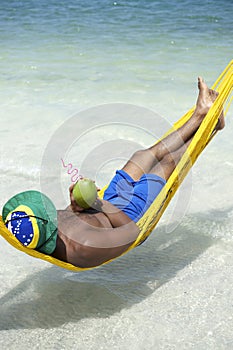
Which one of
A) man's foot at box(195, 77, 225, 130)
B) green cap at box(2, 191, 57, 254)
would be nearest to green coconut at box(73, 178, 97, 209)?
green cap at box(2, 191, 57, 254)

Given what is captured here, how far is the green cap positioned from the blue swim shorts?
439 millimetres

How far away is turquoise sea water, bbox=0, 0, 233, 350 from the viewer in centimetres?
219

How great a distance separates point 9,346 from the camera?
208 cm

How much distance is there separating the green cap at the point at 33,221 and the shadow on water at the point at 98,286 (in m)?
0.37

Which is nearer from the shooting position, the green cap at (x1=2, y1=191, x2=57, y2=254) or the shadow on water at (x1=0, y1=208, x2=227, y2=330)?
the green cap at (x1=2, y1=191, x2=57, y2=254)

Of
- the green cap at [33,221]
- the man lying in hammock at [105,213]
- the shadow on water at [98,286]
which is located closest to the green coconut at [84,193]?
the man lying in hammock at [105,213]

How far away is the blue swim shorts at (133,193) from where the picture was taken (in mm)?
2381

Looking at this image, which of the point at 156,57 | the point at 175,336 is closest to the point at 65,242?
the point at 175,336

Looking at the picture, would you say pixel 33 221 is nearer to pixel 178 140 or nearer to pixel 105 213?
pixel 105 213

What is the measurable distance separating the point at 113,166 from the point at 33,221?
1802 mm

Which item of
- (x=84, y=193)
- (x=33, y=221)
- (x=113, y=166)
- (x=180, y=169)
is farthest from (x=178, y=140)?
(x=113, y=166)

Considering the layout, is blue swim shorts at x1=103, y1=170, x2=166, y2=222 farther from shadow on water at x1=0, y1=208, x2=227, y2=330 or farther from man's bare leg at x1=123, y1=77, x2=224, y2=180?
shadow on water at x1=0, y1=208, x2=227, y2=330

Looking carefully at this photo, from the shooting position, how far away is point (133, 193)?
2.44m

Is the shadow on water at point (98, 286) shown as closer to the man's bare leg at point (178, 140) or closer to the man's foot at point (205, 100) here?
the man's bare leg at point (178, 140)
